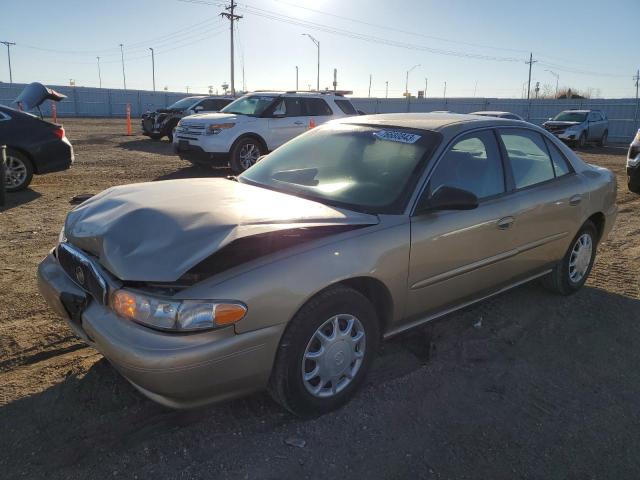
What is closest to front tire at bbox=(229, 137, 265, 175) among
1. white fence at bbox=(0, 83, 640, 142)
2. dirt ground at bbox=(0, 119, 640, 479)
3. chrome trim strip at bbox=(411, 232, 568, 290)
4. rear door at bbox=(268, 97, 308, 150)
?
rear door at bbox=(268, 97, 308, 150)

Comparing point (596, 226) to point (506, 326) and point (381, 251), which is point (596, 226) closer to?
point (506, 326)

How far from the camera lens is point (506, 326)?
13.6 ft

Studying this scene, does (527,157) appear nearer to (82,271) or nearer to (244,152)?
(82,271)

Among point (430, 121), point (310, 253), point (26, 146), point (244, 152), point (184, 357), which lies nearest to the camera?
point (184, 357)

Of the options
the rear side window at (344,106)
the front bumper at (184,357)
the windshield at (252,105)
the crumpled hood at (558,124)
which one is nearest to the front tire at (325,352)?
the front bumper at (184,357)

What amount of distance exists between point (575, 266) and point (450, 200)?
7.46 ft

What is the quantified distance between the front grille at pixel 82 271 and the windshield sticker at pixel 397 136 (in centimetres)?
209

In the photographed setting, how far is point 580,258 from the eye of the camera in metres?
4.75

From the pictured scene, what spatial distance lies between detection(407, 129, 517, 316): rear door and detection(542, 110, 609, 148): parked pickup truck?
20.3 m

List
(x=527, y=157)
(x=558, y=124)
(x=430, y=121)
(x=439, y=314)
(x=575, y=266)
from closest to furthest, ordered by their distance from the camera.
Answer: (x=439, y=314), (x=430, y=121), (x=527, y=157), (x=575, y=266), (x=558, y=124)

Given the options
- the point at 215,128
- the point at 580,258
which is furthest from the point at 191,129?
the point at 580,258

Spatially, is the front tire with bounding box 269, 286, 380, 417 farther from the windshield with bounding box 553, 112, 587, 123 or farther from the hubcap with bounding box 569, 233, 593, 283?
the windshield with bounding box 553, 112, 587, 123

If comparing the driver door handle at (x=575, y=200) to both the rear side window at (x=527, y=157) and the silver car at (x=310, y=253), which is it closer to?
the silver car at (x=310, y=253)

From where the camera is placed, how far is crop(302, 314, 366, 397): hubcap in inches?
111
